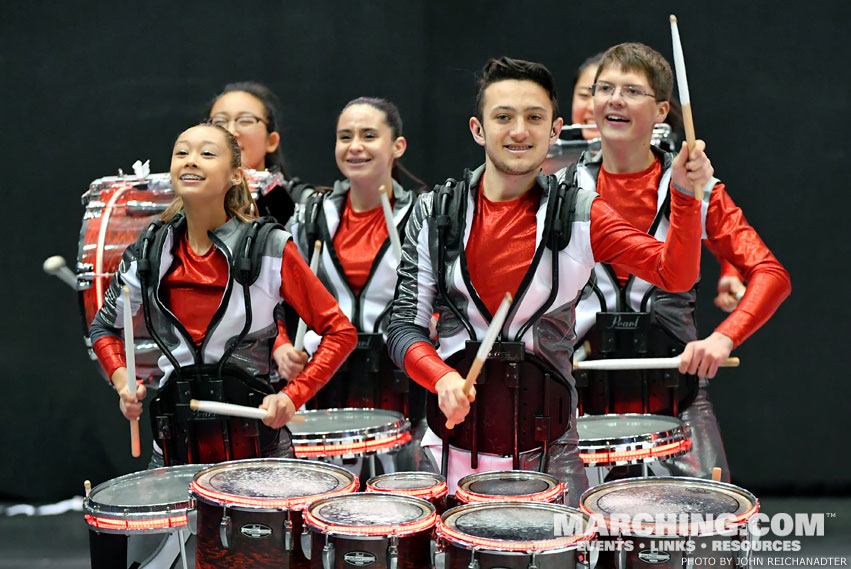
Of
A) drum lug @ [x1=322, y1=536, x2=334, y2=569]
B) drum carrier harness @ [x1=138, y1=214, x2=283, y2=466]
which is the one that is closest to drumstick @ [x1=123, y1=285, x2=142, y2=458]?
drum carrier harness @ [x1=138, y1=214, x2=283, y2=466]

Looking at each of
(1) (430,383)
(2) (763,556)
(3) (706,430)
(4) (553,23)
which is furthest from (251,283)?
(4) (553,23)

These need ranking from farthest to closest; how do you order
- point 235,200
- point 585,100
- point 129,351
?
point 585,100
point 235,200
point 129,351

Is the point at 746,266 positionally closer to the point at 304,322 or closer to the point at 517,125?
the point at 517,125

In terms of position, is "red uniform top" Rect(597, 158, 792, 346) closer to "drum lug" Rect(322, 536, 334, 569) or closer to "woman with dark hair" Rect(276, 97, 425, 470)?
"woman with dark hair" Rect(276, 97, 425, 470)

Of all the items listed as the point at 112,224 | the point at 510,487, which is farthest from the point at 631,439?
the point at 112,224

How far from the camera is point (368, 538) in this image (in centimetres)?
230

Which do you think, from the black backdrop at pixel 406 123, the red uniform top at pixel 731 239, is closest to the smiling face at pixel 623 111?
the red uniform top at pixel 731 239

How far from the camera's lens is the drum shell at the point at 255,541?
250cm

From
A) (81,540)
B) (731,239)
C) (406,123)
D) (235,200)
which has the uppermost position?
(406,123)

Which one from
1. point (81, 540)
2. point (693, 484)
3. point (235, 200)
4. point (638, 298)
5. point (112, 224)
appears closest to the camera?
point (693, 484)

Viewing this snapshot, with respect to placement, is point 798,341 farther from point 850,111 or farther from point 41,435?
point 41,435

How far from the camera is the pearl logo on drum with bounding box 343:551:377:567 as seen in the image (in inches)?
90.8

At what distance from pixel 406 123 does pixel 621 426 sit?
2.73 meters

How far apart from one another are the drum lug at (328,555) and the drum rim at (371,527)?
2 cm
